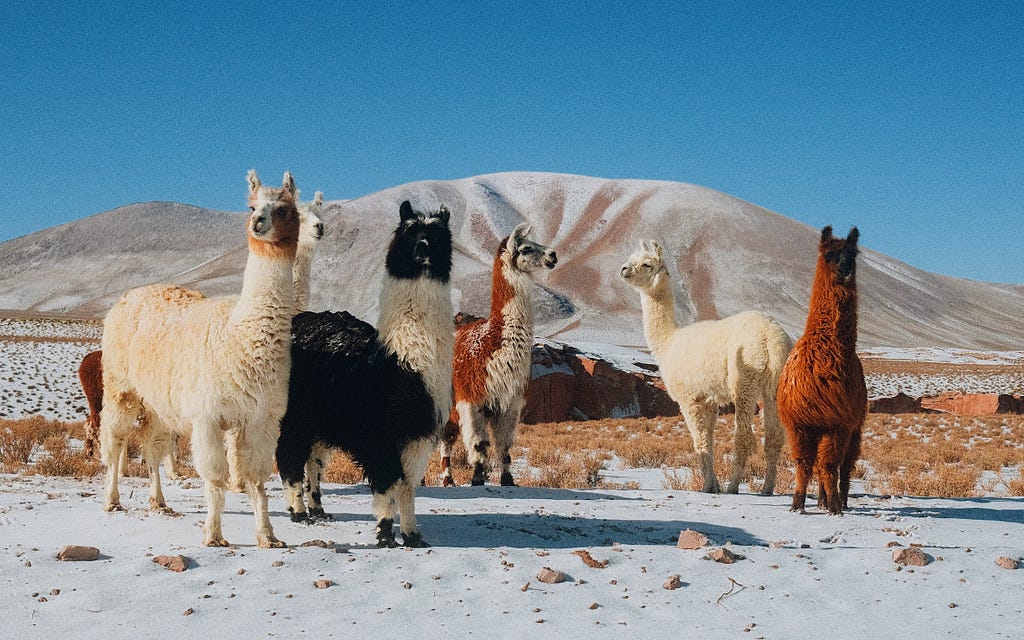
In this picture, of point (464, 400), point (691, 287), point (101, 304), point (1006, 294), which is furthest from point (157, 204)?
point (464, 400)

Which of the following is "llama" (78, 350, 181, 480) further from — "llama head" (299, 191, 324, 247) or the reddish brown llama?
"llama head" (299, 191, 324, 247)

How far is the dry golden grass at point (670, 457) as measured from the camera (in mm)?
10383

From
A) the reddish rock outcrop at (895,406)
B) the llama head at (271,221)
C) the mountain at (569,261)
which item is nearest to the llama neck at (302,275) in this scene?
the llama head at (271,221)

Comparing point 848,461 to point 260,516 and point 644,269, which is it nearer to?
point 644,269

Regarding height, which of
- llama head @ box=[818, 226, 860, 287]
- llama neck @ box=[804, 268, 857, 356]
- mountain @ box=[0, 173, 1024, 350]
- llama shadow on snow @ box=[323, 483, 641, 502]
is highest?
mountain @ box=[0, 173, 1024, 350]

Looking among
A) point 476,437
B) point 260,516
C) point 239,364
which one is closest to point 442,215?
point 239,364

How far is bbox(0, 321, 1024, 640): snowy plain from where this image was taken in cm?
A: 448

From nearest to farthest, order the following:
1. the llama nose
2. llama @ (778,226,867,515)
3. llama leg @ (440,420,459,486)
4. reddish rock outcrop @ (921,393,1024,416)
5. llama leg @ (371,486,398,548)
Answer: the llama nose < llama leg @ (371,486,398,548) < llama @ (778,226,867,515) < llama leg @ (440,420,459,486) < reddish rock outcrop @ (921,393,1024,416)

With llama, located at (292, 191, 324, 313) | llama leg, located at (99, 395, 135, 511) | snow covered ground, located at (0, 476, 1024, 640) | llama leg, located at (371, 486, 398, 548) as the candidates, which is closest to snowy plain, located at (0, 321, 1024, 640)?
snow covered ground, located at (0, 476, 1024, 640)

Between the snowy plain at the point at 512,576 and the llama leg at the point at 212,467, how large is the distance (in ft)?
0.51

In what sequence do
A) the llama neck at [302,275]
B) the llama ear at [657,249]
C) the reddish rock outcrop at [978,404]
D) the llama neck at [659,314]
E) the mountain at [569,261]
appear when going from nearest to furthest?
1. the llama neck at [302,275]
2. the llama neck at [659,314]
3. the llama ear at [657,249]
4. the reddish rock outcrop at [978,404]
5. the mountain at [569,261]

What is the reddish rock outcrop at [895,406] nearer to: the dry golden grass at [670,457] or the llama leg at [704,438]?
the dry golden grass at [670,457]

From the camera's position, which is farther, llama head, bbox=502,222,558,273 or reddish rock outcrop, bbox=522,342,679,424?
reddish rock outcrop, bbox=522,342,679,424

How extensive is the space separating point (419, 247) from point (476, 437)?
364cm
